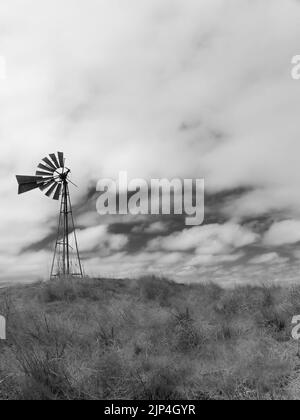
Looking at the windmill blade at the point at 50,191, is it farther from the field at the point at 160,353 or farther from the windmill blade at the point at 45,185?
the field at the point at 160,353

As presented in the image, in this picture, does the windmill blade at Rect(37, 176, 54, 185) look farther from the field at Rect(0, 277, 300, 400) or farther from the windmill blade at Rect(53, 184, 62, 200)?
the field at Rect(0, 277, 300, 400)

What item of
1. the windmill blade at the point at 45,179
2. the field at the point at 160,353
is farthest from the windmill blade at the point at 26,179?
the field at the point at 160,353

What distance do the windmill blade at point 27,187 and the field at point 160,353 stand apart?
41.3ft

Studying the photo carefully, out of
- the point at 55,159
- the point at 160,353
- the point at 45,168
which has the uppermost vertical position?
the point at 55,159

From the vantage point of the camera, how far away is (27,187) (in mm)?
25547

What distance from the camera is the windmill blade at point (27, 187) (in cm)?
2522

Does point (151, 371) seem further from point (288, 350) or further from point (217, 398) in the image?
point (288, 350)

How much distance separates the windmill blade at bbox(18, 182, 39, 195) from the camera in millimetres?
25219

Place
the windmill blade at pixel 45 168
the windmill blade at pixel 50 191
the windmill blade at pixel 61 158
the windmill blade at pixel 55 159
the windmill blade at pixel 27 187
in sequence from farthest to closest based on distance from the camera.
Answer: the windmill blade at pixel 61 158
the windmill blade at pixel 55 159
the windmill blade at pixel 45 168
the windmill blade at pixel 50 191
the windmill blade at pixel 27 187

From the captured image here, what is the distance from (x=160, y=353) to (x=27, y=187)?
771 inches

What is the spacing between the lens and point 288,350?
8.20 metres

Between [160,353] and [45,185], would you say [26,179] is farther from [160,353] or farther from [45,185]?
[160,353]

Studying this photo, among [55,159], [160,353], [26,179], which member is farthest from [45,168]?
[160,353]

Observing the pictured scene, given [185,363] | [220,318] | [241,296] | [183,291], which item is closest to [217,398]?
[185,363]
